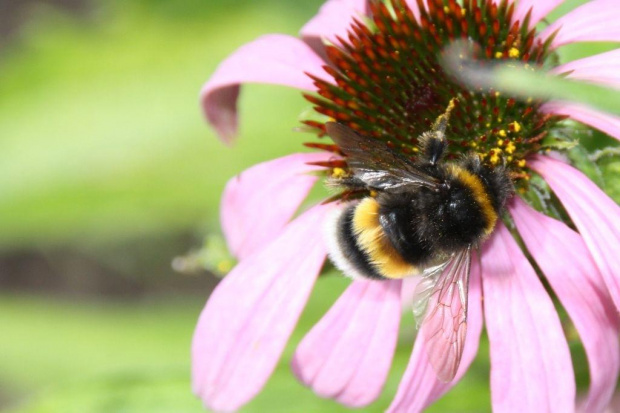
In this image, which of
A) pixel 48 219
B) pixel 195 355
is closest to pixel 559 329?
pixel 195 355

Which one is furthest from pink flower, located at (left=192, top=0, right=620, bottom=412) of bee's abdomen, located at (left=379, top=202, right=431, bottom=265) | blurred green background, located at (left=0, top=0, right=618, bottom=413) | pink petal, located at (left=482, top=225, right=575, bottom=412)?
blurred green background, located at (left=0, top=0, right=618, bottom=413)

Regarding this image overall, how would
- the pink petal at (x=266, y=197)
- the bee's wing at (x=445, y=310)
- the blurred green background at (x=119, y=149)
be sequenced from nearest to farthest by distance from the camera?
the bee's wing at (x=445, y=310) → the pink petal at (x=266, y=197) → the blurred green background at (x=119, y=149)

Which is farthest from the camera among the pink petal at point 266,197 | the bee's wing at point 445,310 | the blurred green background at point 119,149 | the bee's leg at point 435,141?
Answer: the blurred green background at point 119,149

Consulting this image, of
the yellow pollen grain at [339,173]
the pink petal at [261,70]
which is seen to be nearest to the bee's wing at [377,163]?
the yellow pollen grain at [339,173]

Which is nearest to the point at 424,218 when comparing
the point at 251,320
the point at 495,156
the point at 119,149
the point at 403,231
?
the point at 403,231

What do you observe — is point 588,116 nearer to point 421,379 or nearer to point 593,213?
point 593,213

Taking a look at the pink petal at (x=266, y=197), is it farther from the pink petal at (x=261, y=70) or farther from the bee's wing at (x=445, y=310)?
the bee's wing at (x=445, y=310)
